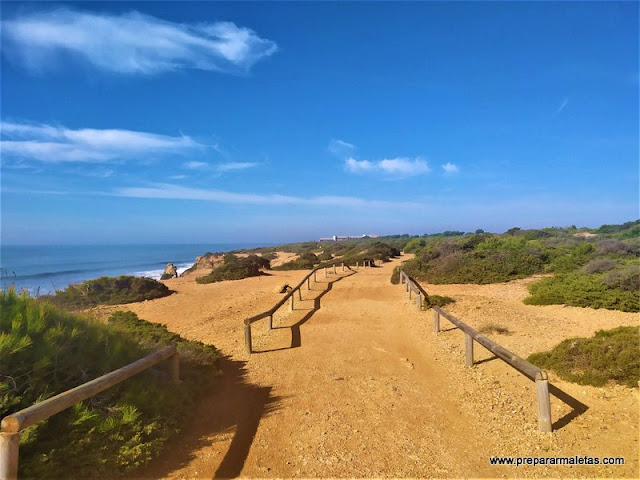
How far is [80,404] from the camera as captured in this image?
3.54m

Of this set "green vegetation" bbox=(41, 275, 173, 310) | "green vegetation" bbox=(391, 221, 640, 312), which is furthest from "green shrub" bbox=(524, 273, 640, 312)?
"green vegetation" bbox=(41, 275, 173, 310)

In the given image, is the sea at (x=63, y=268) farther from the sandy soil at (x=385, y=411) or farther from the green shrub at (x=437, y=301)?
the green shrub at (x=437, y=301)

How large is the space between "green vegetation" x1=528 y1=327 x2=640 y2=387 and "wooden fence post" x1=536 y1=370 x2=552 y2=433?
1834mm

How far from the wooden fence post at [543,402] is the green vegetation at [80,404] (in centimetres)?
392

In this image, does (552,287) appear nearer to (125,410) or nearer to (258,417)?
(258,417)

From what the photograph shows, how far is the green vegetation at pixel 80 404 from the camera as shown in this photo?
3.15 m

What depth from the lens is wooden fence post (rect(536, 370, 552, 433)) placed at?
4.12 meters

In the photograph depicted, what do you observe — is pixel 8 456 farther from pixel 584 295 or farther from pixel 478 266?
pixel 478 266

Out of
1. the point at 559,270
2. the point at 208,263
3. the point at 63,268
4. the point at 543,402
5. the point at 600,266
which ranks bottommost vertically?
the point at 63,268

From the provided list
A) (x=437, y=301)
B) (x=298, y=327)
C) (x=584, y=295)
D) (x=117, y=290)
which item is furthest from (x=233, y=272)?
(x=584, y=295)

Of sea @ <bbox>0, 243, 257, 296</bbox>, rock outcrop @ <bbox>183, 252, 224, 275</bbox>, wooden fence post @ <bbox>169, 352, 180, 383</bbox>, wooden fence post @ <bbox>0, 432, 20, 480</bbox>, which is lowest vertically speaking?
sea @ <bbox>0, 243, 257, 296</bbox>

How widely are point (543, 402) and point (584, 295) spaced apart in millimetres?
9856

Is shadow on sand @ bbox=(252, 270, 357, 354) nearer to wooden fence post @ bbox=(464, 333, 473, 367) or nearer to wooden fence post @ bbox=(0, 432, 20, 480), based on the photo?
wooden fence post @ bbox=(464, 333, 473, 367)

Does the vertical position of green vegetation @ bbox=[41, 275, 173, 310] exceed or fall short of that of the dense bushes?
it falls short
